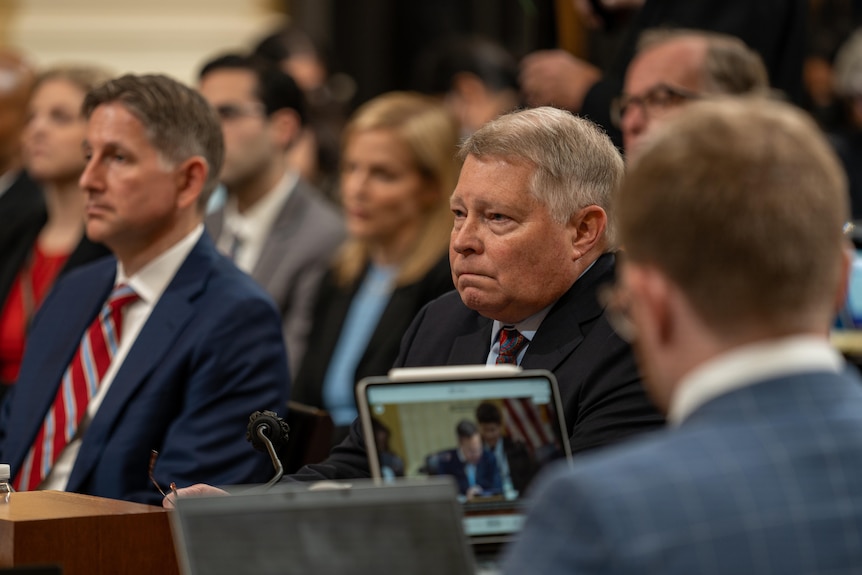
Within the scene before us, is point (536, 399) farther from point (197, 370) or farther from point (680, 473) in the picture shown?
→ point (197, 370)

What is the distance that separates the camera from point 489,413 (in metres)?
2.06

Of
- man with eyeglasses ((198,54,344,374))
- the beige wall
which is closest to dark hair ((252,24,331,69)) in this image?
the beige wall

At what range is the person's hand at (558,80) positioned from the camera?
4965 millimetres

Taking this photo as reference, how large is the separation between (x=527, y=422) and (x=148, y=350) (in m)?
1.56

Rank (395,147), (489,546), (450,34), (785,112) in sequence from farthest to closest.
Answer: (450,34), (395,147), (489,546), (785,112)

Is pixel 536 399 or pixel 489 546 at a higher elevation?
pixel 536 399

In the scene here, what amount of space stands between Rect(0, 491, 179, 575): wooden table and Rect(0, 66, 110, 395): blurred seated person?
2.62 m

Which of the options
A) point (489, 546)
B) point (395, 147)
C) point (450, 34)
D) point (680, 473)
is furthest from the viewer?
point (450, 34)

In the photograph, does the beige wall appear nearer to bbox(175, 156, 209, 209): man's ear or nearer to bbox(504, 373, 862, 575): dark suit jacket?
bbox(175, 156, 209, 209): man's ear

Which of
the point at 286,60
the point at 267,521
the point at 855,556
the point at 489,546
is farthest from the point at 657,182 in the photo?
the point at 286,60

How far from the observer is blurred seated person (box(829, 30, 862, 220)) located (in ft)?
19.3

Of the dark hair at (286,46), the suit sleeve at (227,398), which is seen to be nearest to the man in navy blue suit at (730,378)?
the suit sleeve at (227,398)

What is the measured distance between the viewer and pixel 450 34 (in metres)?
8.52

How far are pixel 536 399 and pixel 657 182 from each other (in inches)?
26.3
